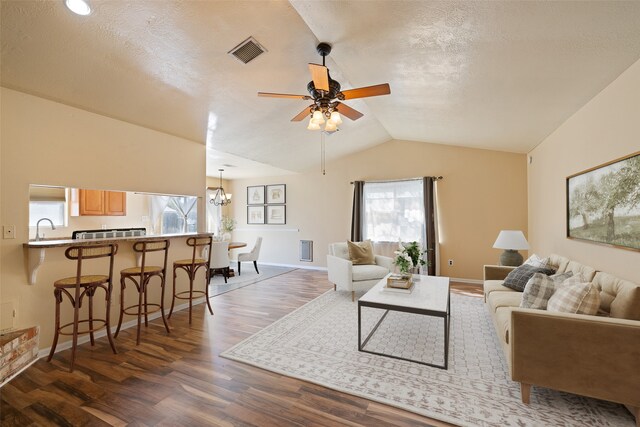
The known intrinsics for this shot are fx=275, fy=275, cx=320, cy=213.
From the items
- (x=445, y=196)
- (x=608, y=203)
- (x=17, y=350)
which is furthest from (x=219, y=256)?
(x=608, y=203)

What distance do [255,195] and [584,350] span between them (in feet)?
23.2

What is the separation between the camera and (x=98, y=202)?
3.24 meters

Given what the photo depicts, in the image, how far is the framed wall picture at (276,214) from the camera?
728cm

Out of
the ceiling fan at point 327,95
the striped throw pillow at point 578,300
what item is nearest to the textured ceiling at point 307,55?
the ceiling fan at point 327,95

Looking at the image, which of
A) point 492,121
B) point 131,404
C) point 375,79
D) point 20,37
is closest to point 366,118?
point 375,79

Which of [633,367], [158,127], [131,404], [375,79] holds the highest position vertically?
[375,79]

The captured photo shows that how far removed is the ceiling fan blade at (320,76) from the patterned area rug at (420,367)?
7.83 feet

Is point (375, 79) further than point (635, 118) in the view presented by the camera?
Yes

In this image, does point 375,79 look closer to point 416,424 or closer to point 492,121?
point 492,121

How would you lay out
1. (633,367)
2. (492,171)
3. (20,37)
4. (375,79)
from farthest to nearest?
1. (492,171)
2. (375,79)
3. (20,37)
4. (633,367)

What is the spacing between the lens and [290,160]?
5871 millimetres

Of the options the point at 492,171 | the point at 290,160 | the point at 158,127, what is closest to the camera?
the point at 158,127

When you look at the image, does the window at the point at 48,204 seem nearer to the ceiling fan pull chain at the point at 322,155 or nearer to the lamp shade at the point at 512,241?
the ceiling fan pull chain at the point at 322,155

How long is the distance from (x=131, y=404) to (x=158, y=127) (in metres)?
3.00
